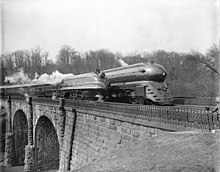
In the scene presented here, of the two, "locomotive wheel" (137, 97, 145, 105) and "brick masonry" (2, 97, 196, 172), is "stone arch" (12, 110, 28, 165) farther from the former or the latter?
"locomotive wheel" (137, 97, 145, 105)

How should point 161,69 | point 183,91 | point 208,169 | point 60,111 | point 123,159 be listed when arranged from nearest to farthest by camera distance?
point 208,169, point 123,159, point 161,69, point 60,111, point 183,91

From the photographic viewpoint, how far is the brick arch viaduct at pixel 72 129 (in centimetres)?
1014

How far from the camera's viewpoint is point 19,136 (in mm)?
32094

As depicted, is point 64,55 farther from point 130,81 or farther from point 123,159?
point 123,159

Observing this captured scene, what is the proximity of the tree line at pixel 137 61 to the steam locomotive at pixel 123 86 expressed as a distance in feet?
26.7

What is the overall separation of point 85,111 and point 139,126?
5727mm

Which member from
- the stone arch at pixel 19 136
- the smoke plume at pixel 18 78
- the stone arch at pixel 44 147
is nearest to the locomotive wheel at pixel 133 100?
the stone arch at pixel 44 147

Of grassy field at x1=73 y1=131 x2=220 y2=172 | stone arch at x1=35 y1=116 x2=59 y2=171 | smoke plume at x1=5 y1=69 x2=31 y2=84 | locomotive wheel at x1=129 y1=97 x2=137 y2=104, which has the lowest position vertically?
stone arch at x1=35 y1=116 x2=59 y2=171

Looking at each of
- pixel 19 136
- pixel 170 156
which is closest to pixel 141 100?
pixel 170 156

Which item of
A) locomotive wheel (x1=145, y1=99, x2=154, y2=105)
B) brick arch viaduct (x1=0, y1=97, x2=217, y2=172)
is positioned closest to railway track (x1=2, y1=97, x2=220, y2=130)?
brick arch viaduct (x1=0, y1=97, x2=217, y2=172)

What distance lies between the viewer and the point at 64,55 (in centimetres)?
5466

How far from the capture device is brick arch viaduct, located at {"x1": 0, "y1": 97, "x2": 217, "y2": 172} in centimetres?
1014

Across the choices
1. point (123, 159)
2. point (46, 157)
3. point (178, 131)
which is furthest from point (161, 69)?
point (46, 157)

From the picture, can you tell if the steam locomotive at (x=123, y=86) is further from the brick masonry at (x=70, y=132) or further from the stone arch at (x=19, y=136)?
the stone arch at (x=19, y=136)
